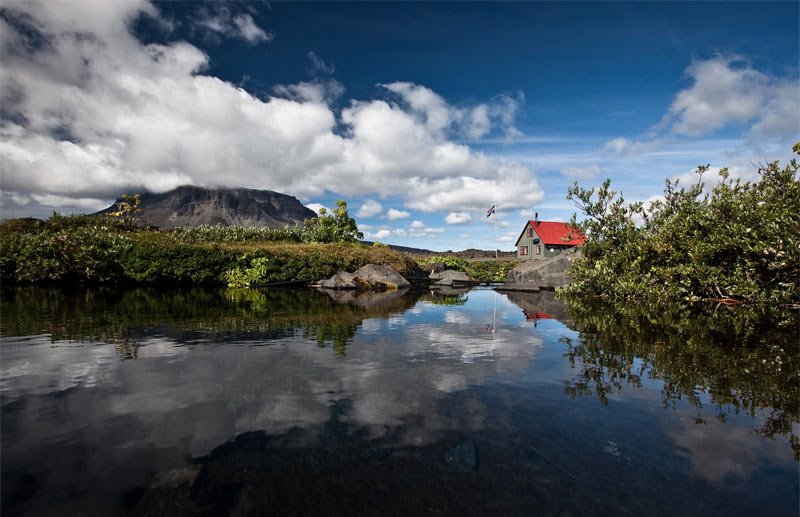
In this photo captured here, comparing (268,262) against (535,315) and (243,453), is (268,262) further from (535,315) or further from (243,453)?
(243,453)

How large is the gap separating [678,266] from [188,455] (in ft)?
54.1

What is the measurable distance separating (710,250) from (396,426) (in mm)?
14272

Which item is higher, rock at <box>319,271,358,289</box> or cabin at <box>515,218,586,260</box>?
cabin at <box>515,218,586,260</box>

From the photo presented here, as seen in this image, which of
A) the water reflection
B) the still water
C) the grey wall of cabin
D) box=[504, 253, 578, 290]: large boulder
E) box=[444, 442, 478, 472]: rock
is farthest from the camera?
the grey wall of cabin

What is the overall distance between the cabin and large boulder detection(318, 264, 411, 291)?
39.9 m

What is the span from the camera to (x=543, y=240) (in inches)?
2414

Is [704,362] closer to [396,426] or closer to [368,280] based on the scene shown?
[396,426]

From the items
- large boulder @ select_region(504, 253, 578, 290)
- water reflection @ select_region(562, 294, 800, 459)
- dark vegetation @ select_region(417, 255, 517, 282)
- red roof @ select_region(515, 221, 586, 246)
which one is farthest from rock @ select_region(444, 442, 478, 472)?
red roof @ select_region(515, 221, 586, 246)

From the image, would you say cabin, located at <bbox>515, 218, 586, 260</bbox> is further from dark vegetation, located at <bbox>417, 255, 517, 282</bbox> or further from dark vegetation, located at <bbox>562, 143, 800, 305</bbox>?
dark vegetation, located at <bbox>562, 143, 800, 305</bbox>

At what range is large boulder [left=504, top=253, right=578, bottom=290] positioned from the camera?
23.8 metres

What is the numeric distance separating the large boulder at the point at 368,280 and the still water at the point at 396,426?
1592 cm

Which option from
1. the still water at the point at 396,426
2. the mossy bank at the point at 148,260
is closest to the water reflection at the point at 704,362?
the still water at the point at 396,426

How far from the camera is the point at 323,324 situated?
1031 cm

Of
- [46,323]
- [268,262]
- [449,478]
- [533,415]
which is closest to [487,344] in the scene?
[533,415]
